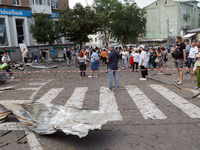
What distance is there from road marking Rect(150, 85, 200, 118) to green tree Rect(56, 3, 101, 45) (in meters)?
18.2

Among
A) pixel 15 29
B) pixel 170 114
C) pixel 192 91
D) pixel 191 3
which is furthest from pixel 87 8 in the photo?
pixel 191 3

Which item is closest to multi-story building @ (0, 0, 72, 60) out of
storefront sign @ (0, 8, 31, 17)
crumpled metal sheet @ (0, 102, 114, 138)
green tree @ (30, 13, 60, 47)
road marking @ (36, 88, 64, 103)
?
storefront sign @ (0, 8, 31, 17)

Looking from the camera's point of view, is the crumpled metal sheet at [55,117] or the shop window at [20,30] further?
the shop window at [20,30]

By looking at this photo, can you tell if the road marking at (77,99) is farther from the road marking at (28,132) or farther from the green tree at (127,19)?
the green tree at (127,19)

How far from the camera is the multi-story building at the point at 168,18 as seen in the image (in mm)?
62875

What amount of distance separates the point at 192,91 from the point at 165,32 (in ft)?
200

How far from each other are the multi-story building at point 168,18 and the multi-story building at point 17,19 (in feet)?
144

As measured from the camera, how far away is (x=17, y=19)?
2909 cm

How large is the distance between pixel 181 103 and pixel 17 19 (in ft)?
93.8

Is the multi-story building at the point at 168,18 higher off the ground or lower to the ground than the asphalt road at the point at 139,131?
higher

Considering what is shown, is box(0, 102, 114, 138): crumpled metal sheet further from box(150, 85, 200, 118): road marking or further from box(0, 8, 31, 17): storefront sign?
box(0, 8, 31, 17): storefront sign

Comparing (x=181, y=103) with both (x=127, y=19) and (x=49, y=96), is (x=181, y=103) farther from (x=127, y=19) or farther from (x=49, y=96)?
(x=127, y=19)

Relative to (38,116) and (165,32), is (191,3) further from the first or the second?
(38,116)

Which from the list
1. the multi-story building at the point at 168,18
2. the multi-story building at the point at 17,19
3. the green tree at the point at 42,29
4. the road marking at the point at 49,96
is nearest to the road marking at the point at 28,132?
the road marking at the point at 49,96
